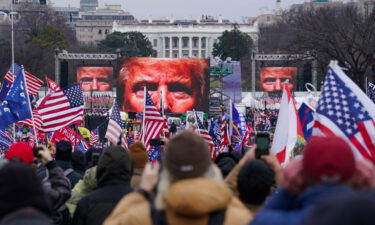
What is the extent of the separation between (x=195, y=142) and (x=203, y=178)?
16 centimetres

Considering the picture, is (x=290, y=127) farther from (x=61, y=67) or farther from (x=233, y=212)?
(x=61, y=67)

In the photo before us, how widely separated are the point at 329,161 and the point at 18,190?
126 cm

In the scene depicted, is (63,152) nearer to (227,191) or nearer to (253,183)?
(253,183)

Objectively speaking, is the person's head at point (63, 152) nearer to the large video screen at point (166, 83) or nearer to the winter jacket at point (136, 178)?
the winter jacket at point (136, 178)

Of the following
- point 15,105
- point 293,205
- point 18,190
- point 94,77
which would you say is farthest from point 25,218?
point 94,77

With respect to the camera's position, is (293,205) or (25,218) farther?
(25,218)

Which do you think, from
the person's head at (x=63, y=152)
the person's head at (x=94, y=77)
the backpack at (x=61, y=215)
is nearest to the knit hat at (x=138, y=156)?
the backpack at (x=61, y=215)

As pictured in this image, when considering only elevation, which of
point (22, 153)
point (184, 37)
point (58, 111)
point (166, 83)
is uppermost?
point (22, 153)

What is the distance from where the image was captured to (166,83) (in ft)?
188

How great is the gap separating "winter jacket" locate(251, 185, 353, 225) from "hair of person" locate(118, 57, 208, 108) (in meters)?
51.5

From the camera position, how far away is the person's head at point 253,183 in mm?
5073

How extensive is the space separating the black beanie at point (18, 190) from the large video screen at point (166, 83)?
166ft

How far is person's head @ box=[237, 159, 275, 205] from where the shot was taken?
16.6 ft

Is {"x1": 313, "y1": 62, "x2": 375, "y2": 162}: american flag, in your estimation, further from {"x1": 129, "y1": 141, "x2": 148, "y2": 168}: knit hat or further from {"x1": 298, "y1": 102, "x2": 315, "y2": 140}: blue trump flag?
{"x1": 298, "y1": 102, "x2": 315, "y2": 140}: blue trump flag
